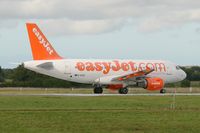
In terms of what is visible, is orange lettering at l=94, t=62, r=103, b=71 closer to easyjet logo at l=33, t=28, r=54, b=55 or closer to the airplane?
the airplane

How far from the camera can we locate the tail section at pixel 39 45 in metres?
56.1

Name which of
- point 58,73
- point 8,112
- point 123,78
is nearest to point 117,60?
point 123,78

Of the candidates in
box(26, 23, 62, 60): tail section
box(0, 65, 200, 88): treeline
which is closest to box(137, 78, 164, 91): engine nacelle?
box(26, 23, 62, 60): tail section

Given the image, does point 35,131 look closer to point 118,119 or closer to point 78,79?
point 118,119

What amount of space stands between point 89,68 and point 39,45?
547 cm

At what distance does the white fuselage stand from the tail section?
895mm

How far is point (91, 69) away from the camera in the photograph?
57.2 meters

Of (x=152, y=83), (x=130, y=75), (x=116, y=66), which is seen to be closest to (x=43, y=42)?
(x=116, y=66)

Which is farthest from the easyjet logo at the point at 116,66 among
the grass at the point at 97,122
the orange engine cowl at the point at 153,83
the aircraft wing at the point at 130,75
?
the grass at the point at 97,122

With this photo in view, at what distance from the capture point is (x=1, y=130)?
20.8 metres

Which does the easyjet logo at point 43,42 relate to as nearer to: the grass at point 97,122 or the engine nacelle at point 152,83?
the engine nacelle at point 152,83

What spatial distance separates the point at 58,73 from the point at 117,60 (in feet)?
22.6

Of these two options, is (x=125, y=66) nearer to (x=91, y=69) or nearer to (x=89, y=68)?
(x=91, y=69)

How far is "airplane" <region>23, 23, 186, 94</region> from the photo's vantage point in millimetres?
56000
